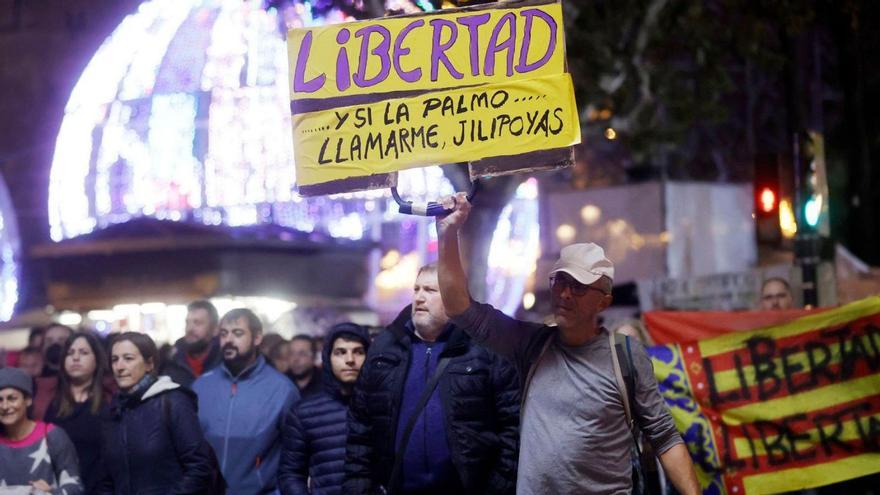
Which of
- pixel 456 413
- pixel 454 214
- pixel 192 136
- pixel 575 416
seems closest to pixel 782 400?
pixel 456 413

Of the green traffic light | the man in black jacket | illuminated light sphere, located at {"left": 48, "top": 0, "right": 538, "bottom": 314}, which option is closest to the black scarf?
the man in black jacket

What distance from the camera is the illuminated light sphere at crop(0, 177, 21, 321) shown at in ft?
84.0

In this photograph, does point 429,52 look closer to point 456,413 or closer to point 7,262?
point 456,413

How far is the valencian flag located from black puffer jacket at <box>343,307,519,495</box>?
2.85m

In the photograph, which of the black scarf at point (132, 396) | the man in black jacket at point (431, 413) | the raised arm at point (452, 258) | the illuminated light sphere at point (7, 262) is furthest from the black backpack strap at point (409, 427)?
the illuminated light sphere at point (7, 262)

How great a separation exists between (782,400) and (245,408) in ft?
10.7

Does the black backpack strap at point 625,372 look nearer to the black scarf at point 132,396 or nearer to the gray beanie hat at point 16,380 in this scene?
the black scarf at point 132,396

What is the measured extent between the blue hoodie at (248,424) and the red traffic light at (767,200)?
7.10m

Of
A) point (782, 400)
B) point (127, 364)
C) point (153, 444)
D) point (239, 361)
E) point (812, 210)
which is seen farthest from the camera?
point (812, 210)

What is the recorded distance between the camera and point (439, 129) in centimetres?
634

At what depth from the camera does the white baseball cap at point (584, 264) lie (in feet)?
19.7

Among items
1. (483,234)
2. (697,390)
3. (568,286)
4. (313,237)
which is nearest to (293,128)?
(568,286)

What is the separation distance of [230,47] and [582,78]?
5.91m

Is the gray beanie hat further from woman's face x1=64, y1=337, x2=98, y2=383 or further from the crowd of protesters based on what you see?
woman's face x1=64, y1=337, x2=98, y2=383
